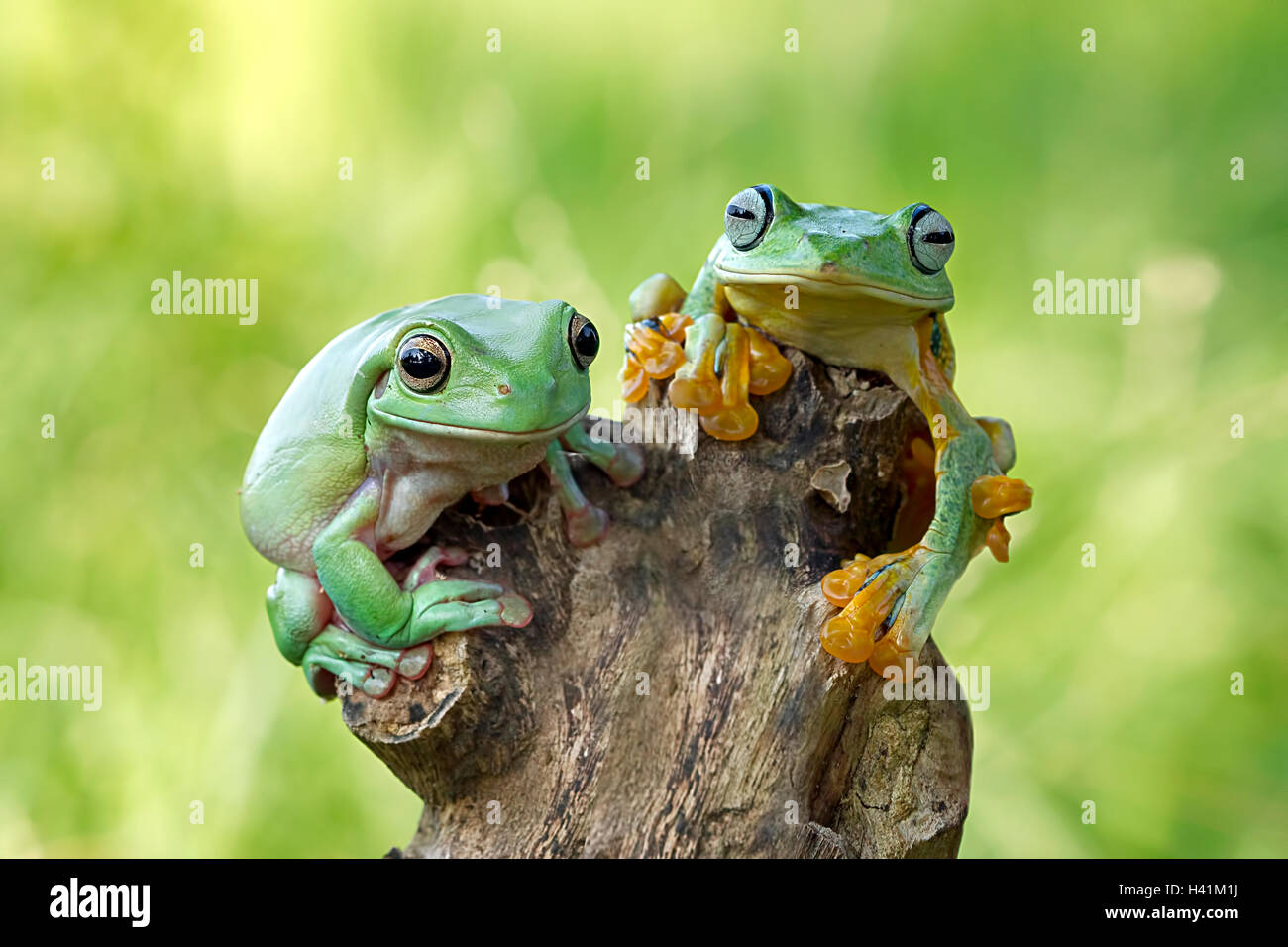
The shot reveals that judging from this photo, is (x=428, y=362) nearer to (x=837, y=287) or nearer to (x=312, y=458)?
(x=312, y=458)

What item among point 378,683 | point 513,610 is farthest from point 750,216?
point 378,683

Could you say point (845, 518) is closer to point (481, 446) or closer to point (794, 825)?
point (794, 825)

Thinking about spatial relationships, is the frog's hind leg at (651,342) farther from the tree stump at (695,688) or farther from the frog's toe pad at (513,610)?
the frog's toe pad at (513,610)

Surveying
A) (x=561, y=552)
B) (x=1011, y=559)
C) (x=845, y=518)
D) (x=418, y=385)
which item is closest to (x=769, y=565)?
(x=845, y=518)

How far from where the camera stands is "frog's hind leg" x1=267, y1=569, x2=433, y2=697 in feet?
7.64

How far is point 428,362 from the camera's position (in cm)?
216

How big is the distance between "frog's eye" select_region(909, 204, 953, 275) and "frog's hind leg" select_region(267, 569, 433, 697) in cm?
131

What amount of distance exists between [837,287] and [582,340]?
1.74 feet

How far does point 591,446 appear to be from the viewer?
258 centimetres

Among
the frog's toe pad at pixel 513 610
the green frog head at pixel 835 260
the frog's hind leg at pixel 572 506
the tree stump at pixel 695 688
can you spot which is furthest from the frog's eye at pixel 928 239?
the frog's toe pad at pixel 513 610

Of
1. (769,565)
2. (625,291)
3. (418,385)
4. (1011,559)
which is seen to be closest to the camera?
(418,385)

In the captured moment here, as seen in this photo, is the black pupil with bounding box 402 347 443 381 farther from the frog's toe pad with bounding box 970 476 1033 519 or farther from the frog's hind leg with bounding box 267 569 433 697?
the frog's toe pad with bounding box 970 476 1033 519

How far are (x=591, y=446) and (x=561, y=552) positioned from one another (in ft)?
0.82
